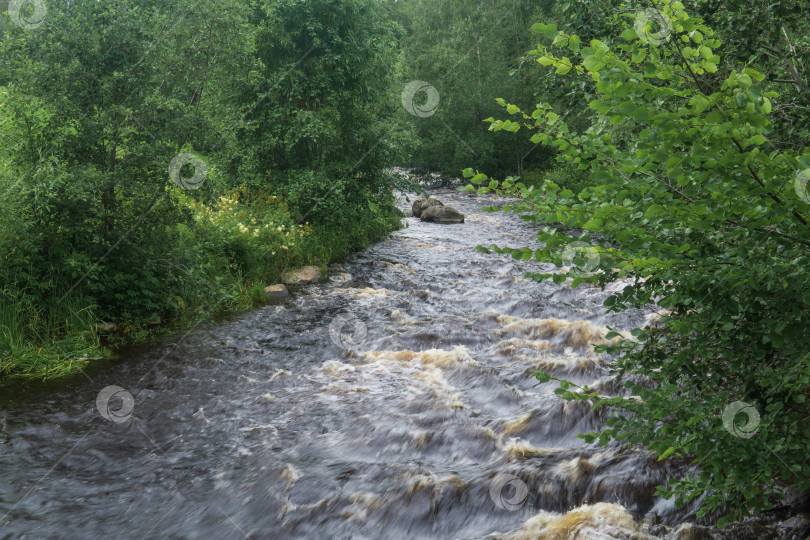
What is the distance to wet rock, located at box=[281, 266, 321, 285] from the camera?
1391 cm

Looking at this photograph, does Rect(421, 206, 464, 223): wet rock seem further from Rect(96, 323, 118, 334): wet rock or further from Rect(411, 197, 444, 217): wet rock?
Rect(96, 323, 118, 334): wet rock

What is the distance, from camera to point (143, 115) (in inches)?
363

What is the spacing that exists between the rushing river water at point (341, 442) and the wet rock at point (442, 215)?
548 inches

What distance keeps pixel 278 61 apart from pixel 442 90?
22.5 metres

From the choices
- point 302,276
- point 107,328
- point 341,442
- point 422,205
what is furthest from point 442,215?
point 341,442

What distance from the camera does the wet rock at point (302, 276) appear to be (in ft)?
Result: 45.6

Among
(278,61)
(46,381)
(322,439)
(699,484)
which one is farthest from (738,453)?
(278,61)

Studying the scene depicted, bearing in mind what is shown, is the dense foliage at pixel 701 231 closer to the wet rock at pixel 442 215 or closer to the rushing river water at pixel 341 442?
the rushing river water at pixel 341 442

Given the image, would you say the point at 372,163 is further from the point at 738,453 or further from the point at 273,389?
the point at 738,453

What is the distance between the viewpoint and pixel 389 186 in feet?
61.1

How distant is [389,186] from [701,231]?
16.2 m

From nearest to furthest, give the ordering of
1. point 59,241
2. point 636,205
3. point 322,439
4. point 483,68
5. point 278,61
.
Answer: point 636,205, point 322,439, point 59,241, point 278,61, point 483,68

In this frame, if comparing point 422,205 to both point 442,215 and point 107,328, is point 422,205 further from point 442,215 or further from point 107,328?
point 107,328

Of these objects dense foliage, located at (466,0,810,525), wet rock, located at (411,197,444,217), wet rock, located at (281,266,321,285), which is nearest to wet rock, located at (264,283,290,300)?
wet rock, located at (281,266,321,285)
